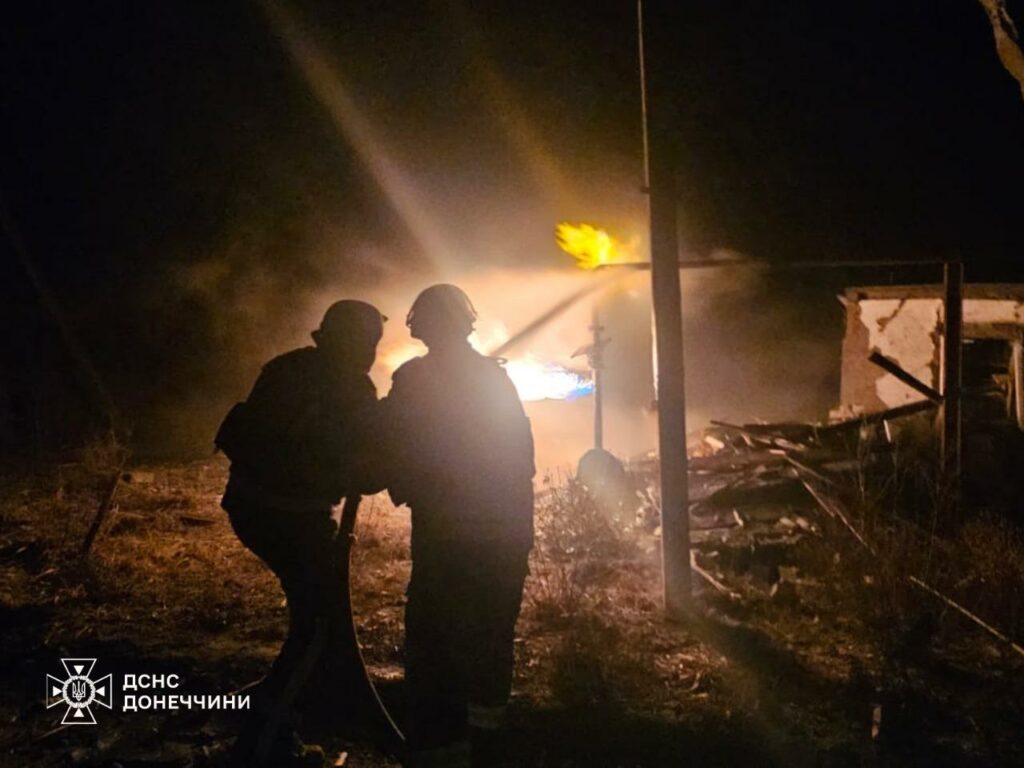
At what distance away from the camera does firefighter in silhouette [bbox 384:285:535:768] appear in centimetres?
334

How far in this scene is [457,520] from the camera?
3328mm

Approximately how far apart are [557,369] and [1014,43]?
29.5 feet

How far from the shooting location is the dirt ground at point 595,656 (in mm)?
3891

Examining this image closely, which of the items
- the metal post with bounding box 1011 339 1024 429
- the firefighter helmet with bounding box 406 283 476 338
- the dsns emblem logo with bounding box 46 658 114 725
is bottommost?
the dsns emblem logo with bounding box 46 658 114 725

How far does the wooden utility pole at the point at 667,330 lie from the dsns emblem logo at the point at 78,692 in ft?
11.7

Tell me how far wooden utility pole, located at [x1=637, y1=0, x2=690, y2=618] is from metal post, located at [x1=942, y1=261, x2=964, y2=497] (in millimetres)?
2891

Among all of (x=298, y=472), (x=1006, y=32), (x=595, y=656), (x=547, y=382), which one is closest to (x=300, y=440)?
(x=298, y=472)

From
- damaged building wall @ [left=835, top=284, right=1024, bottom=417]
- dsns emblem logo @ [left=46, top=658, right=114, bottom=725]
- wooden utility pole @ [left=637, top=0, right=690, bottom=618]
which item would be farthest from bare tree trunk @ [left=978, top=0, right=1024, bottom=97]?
damaged building wall @ [left=835, top=284, right=1024, bottom=417]

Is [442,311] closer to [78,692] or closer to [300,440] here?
[300,440]

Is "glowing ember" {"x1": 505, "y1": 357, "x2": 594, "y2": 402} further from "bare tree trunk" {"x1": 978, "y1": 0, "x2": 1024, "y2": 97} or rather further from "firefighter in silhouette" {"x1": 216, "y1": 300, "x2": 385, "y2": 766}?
"firefighter in silhouette" {"x1": 216, "y1": 300, "x2": 385, "y2": 766}

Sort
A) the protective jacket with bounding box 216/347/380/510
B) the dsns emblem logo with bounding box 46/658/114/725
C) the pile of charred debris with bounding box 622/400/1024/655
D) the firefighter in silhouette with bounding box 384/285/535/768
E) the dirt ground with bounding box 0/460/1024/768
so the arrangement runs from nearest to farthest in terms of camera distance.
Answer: the firefighter in silhouette with bounding box 384/285/535/768 < the protective jacket with bounding box 216/347/380/510 < the dirt ground with bounding box 0/460/1024/768 < the dsns emblem logo with bounding box 46/658/114/725 < the pile of charred debris with bounding box 622/400/1024/655

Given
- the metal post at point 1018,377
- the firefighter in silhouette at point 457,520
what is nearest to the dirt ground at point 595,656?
the firefighter in silhouette at point 457,520

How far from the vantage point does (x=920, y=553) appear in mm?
5762

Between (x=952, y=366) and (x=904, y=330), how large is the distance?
21.7 feet
